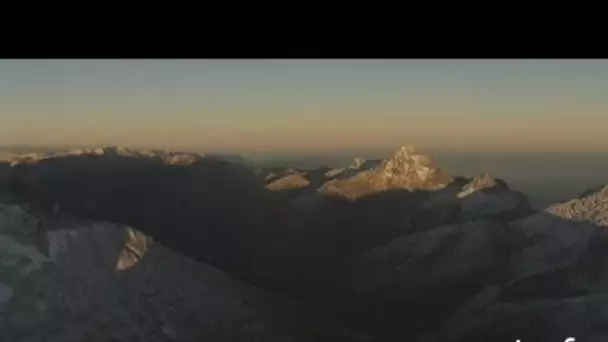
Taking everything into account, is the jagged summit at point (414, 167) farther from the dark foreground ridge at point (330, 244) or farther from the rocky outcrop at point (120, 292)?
the rocky outcrop at point (120, 292)

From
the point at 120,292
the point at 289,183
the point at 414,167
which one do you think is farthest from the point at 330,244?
the point at 120,292

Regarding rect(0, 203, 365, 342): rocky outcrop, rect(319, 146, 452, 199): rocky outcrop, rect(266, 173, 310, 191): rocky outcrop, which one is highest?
rect(319, 146, 452, 199): rocky outcrop

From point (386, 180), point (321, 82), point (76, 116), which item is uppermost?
point (321, 82)

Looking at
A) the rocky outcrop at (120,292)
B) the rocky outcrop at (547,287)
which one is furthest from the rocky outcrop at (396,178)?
the rocky outcrop at (120,292)

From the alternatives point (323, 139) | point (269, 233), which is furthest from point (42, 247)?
point (323, 139)

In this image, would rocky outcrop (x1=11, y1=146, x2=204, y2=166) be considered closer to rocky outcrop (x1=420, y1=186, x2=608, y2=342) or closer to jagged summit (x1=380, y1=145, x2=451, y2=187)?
jagged summit (x1=380, y1=145, x2=451, y2=187)

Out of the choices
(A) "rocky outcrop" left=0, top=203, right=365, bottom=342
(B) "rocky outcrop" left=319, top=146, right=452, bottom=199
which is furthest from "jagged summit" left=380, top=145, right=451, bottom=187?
(A) "rocky outcrop" left=0, top=203, right=365, bottom=342
